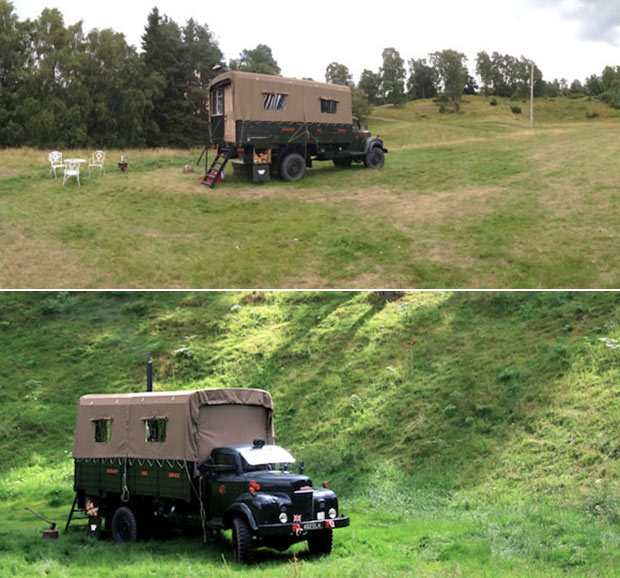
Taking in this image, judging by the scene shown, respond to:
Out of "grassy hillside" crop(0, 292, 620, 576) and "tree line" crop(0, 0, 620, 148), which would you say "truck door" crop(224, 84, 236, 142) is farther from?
"tree line" crop(0, 0, 620, 148)

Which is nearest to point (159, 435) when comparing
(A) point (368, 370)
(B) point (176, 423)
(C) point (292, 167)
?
(B) point (176, 423)

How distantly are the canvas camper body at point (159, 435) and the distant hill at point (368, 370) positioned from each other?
410 centimetres

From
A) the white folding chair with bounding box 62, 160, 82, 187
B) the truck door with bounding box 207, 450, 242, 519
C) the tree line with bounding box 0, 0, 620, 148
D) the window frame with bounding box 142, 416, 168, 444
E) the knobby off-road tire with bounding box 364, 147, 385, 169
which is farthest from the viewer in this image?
the tree line with bounding box 0, 0, 620, 148

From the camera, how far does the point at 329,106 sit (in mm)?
25203

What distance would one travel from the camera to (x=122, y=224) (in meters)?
17.6

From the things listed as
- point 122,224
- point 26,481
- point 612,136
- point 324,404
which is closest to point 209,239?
point 122,224

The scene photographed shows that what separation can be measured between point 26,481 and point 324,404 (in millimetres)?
7840

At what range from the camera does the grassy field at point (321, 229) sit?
1477cm

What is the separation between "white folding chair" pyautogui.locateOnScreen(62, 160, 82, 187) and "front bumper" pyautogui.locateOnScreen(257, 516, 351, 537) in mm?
15828

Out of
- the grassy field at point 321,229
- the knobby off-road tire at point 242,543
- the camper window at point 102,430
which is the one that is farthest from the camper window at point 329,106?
the knobby off-road tire at point 242,543

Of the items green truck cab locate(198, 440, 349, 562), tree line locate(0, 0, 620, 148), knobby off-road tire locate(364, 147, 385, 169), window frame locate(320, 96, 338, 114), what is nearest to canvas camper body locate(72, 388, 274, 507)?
green truck cab locate(198, 440, 349, 562)

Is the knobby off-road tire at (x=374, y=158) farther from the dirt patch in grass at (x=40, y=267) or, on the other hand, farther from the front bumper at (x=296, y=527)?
the front bumper at (x=296, y=527)

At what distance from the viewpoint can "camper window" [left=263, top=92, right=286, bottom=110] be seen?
2327cm

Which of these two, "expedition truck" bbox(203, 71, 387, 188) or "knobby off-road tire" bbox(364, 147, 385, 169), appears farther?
"knobby off-road tire" bbox(364, 147, 385, 169)
